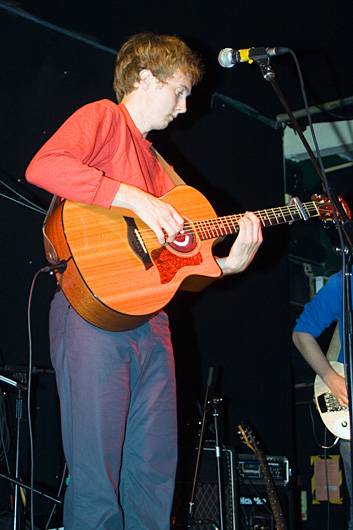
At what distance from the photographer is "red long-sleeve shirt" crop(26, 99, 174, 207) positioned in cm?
236

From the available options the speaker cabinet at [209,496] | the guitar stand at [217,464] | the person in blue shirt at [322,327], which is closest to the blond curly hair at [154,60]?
the person in blue shirt at [322,327]

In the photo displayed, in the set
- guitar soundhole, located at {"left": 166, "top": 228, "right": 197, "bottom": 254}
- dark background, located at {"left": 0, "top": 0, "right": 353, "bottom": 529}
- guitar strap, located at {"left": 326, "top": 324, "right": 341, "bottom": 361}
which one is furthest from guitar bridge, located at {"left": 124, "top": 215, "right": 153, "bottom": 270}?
guitar strap, located at {"left": 326, "top": 324, "right": 341, "bottom": 361}

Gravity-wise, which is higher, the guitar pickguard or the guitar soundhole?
the guitar soundhole

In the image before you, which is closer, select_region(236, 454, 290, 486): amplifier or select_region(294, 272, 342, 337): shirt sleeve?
select_region(294, 272, 342, 337): shirt sleeve

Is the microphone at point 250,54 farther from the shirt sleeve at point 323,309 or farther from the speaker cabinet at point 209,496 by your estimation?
the speaker cabinet at point 209,496

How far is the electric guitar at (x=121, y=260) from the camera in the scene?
2361 mm

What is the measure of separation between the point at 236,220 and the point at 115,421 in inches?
38.8

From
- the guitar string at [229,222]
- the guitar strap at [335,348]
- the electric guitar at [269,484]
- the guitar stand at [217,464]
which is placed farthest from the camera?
the guitar strap at [335,348]

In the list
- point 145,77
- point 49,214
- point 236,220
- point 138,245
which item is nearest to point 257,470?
point 236,220

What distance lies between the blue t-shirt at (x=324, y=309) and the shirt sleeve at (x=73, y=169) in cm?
202

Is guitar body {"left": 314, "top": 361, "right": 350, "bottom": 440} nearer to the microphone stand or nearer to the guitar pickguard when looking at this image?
the microphone stand

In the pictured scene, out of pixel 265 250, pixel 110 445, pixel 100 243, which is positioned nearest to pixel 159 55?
pixel 100 243

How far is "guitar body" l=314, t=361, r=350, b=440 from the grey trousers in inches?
65.6

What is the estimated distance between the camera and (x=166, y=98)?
274cm
